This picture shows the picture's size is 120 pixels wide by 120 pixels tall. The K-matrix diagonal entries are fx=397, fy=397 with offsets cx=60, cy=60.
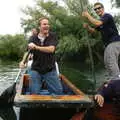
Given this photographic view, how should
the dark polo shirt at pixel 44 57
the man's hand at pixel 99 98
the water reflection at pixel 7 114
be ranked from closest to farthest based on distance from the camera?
the man's hand at pixel 99 98 < the dark polo shirt at pixel 44 57 < the water reflection at pixel 7 114

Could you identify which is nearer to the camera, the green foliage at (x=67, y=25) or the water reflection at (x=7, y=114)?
the water reflection at (x=7, y=114)

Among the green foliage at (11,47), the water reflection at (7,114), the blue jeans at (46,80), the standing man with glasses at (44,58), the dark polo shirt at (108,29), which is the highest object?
the dark polo shirt at (108,29)

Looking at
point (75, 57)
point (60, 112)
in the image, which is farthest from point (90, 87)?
point (75, 57)

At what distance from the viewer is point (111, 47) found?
24.5ft

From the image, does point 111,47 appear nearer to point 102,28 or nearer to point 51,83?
point 102,28

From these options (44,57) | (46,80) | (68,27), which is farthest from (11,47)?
(44,57)

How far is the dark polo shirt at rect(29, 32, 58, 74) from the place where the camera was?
23.6 feet


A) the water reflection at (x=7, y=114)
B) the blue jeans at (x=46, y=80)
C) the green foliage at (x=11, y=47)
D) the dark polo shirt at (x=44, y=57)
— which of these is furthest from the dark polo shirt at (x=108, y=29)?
the green foliage at (x=11, y=47)

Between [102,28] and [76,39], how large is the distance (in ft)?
91.1

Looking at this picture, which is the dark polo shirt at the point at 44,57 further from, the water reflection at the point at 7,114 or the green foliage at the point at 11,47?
the green foliage at the point at 11,47

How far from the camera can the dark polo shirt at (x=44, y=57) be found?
23.6 ft

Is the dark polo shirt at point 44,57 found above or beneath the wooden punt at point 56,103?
above

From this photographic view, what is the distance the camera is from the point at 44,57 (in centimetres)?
725

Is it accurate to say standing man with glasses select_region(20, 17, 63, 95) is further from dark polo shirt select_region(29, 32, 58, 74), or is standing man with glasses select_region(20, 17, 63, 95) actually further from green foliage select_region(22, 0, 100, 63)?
green foliage select_region(22, 0, 100, 63)
